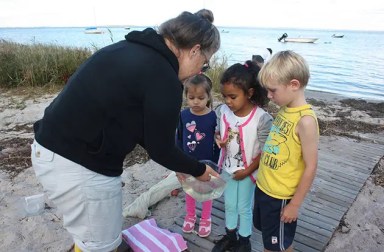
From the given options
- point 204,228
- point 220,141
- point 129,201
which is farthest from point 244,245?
point 129,201

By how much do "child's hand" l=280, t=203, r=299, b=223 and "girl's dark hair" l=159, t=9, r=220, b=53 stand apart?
1.01 metres

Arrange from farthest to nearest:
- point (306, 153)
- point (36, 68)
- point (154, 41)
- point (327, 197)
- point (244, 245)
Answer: point (36, 68) → point (327, 197) → point (244, 245) → point (306, 153) → point (154, 41)

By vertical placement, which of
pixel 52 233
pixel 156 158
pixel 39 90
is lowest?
pixel 39 90

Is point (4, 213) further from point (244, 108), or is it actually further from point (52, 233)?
point (244, 108)

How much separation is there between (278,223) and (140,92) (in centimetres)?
117

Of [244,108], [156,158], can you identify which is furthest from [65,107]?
[244,108]

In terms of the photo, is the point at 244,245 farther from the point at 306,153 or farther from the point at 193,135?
the point at 306,153

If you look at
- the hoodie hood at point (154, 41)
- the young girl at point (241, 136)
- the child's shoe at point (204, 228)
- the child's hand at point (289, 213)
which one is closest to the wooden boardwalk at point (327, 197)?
the child's shoe at point (204, 228)

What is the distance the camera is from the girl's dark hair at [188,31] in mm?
1480

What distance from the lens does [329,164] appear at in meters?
4.05

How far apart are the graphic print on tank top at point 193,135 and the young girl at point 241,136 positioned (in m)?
0.15

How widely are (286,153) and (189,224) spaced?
48.1 inches

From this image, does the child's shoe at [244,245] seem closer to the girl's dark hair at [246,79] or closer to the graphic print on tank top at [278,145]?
the graphic print on tank top at [278,145]

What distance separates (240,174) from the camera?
7.14 feet
